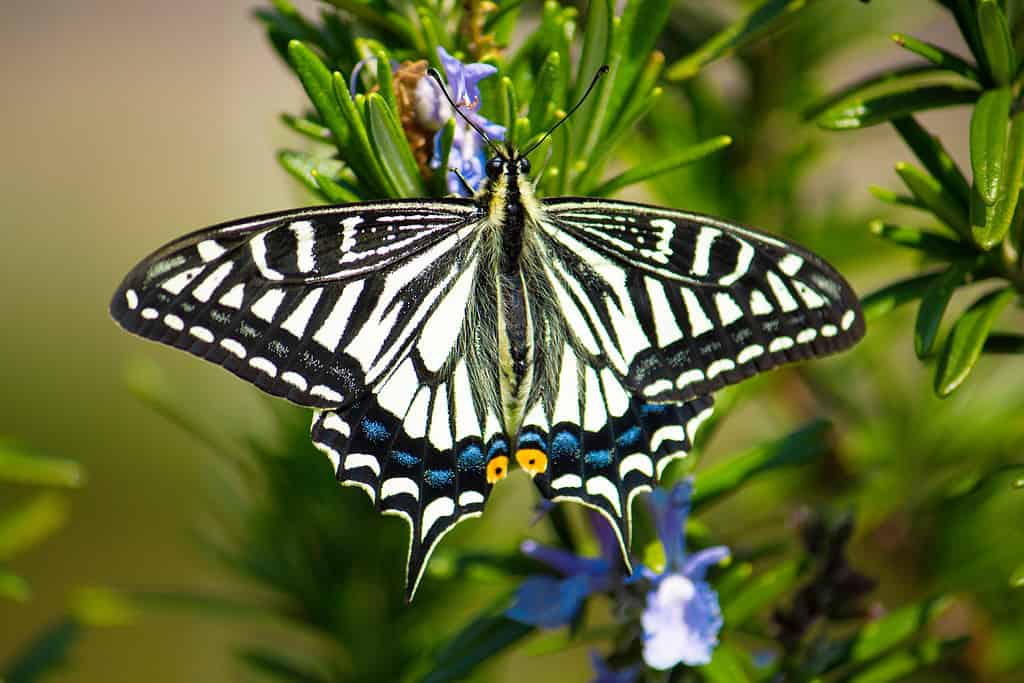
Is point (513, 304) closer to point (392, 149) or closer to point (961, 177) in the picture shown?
point (392, 149)

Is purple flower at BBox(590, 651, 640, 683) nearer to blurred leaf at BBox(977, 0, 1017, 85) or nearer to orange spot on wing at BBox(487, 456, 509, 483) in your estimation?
orange spot on wing at BBox(487, 456, 509, 483)

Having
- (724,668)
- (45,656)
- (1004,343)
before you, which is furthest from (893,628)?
(45,656)

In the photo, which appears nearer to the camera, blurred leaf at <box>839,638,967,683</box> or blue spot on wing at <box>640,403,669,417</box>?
blurred leaf at <box>839,638,967,683</box>

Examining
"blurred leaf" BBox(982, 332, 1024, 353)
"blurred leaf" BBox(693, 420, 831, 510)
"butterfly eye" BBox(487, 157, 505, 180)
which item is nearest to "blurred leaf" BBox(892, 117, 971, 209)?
"blurred leaf" BBox(982, 332, 1024, 353)

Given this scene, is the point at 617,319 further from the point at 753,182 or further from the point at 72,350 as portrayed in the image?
the point at 72,350

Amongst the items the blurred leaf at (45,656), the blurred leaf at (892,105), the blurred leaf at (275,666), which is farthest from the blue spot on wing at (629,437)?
the blurred leaf at (45,656)

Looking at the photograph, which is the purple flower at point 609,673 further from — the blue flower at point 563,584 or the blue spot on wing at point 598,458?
the blue spot on wing at point 598,458
